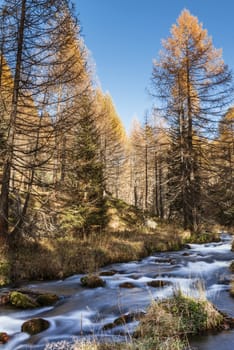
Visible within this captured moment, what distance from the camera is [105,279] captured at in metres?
8.21

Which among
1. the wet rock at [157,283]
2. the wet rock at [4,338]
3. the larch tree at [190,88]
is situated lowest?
the wet rock at [4,338]

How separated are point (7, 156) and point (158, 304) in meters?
6.41

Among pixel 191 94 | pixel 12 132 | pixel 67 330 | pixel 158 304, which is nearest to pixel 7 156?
pixel 12 132

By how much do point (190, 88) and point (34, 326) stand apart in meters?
15.4

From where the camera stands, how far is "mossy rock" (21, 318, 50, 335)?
4.90m

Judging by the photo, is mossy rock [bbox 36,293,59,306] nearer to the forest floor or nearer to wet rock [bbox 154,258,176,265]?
the forest floor

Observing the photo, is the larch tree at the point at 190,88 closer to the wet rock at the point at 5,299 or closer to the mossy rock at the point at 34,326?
the wet rock at the point at 5,299

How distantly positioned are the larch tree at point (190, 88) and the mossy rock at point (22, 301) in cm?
1117

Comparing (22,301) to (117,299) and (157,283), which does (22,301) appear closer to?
(117,299)

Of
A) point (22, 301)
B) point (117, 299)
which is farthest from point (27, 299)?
point (117, 299)

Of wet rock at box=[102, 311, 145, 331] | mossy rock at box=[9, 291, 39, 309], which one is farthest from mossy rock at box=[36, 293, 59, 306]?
wet rock at box=[102, 311, 145, 331]

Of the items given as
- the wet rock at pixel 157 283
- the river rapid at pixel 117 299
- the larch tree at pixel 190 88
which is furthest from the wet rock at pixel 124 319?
the larch tree at pixel 190 88

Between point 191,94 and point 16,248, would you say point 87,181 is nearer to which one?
point 16,248

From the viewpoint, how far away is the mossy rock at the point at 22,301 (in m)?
5.99
